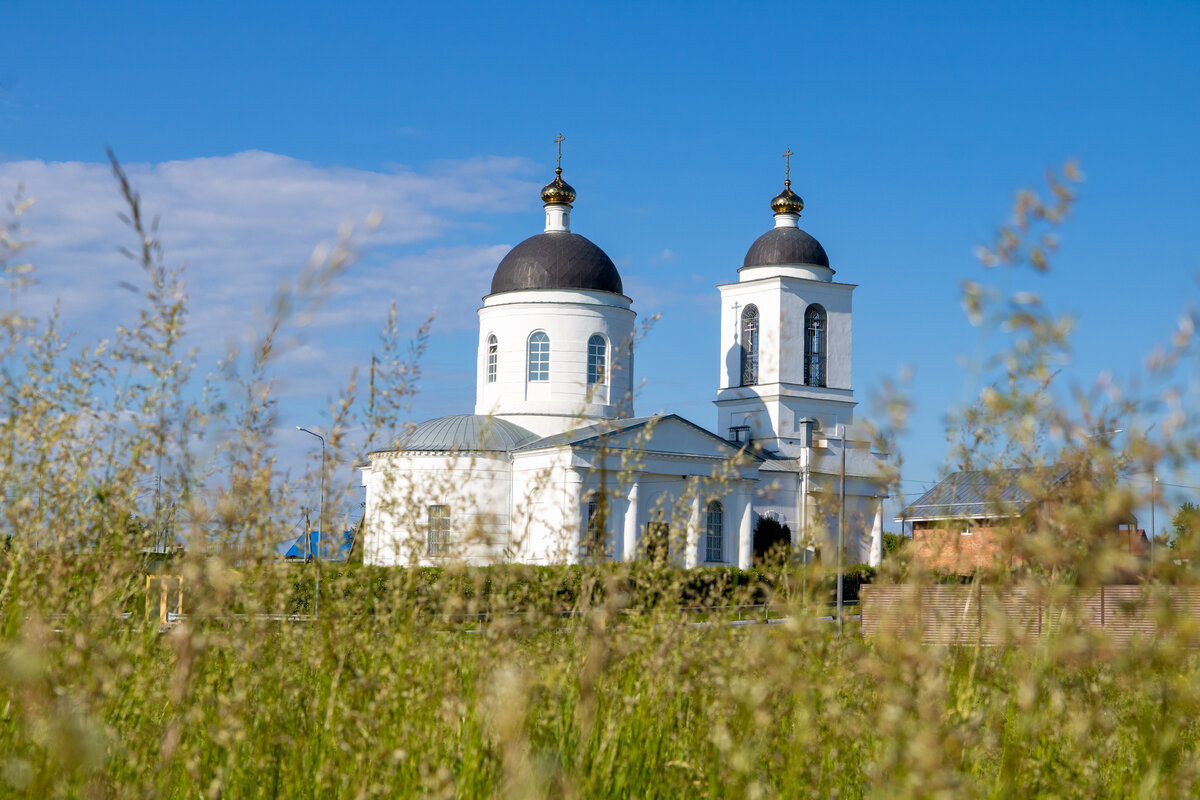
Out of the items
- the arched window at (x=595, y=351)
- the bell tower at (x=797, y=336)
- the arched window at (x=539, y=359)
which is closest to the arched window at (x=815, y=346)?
the bell tower at (x=797, y=336)

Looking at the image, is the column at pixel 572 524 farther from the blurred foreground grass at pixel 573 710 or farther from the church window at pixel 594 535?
the blurred foreground grass at pixel 573 710

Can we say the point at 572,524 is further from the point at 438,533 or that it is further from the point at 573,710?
the point at 573,710

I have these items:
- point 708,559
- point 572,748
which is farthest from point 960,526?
point 708,559

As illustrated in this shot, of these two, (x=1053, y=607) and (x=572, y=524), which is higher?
(x=572, y=524)

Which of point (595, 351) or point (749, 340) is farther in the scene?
point (749, 340)

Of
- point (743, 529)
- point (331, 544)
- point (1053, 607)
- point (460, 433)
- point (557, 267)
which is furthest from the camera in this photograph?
point (557, 267)

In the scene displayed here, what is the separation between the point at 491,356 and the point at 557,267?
154 inches

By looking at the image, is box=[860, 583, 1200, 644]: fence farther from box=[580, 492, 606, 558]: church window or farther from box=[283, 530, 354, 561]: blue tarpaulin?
box=[283, 530, 354, 561]: blue tarpaulin

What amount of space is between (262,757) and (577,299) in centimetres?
3735

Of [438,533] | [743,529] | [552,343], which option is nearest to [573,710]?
[438,533]

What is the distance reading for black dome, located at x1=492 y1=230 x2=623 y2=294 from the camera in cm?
4003

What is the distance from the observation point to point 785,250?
139 feet

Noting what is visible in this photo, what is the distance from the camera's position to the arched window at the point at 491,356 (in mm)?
40469

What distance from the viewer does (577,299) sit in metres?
Answer: 39.5
